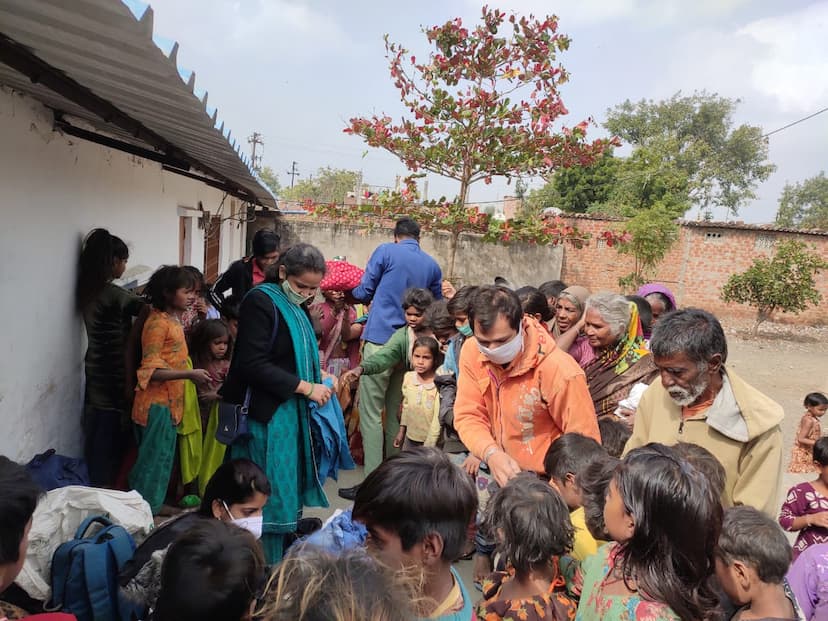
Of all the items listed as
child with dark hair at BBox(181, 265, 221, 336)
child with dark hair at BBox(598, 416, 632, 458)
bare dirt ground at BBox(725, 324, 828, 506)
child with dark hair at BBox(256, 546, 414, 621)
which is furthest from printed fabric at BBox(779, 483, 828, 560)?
bare dirt ground at BBox(725, 324, 828, 506)

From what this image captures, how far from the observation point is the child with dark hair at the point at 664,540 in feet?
4.50

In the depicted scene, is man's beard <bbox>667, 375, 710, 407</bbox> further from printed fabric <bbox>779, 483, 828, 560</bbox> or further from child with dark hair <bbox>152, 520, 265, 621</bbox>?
child with dark hair <bbox>152, 520, 265, 621</bbox>

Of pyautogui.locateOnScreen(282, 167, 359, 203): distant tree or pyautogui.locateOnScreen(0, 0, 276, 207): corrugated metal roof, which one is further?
pyautogui.locateOnScreen(282, 167, 359, 203): distant tree

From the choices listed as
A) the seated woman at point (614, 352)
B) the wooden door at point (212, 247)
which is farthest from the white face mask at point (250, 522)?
the wooden door at point (212, 247)

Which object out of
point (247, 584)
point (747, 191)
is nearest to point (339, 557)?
point (247, 584)

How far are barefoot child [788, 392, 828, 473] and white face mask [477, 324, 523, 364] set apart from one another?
4937 mm

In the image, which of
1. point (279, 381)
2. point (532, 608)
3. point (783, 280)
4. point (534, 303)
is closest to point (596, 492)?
point (532, 608)

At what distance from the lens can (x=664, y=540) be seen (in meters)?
1.39

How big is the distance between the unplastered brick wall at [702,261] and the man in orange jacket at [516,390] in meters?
13.8

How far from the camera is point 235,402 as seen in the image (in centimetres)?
262

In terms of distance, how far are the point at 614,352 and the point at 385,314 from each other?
1.69 meters

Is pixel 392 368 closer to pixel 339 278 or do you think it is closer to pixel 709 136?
pixel 339 278

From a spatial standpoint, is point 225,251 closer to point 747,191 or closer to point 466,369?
point 466,369

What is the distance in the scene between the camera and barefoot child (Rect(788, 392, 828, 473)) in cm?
563
